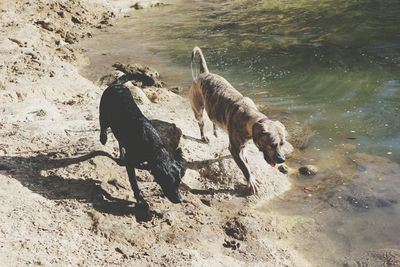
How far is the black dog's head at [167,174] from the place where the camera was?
5645 millimetres

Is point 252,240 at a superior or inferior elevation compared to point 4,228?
inferior

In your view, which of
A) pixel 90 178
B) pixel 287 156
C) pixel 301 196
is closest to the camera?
pixel 90 178

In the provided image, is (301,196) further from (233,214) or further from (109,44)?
(109,44)

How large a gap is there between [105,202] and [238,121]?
2.20 metres

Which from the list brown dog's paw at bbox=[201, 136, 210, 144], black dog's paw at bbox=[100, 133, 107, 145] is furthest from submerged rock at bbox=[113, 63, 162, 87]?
black dog's paw at bbox=[100, 133, 107, 145]

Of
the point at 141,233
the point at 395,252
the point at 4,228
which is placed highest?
the point at 4,228

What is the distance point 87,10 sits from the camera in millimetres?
20828

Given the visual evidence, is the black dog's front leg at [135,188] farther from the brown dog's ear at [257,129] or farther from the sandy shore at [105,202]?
the brown dog's ear at [257,129]

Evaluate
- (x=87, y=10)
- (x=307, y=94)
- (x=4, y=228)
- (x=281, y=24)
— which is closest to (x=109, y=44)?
(x=87, y=10)

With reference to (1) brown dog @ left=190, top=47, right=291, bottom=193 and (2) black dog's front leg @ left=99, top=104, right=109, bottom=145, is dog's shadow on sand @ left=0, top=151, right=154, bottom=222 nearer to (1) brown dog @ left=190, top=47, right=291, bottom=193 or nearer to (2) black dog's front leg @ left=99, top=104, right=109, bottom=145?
(2) black dog's front leg @ left=99, top=104, right=109, bottom=145

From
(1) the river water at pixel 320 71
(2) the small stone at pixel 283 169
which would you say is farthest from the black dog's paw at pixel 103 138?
(2) the small stone at pixel 283 169

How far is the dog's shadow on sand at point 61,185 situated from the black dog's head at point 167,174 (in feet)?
1.68

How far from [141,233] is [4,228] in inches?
58.4

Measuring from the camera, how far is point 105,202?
611cm
